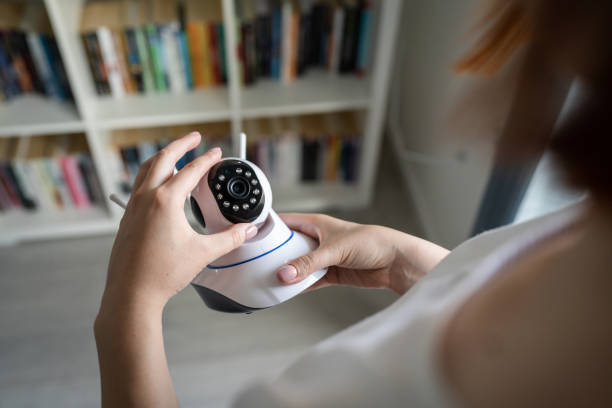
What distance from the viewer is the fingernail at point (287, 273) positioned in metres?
0.79

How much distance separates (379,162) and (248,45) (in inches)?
33.9

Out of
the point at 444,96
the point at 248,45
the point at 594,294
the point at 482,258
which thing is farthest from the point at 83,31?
the point at 594,294

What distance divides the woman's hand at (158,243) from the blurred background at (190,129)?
2.90 ft

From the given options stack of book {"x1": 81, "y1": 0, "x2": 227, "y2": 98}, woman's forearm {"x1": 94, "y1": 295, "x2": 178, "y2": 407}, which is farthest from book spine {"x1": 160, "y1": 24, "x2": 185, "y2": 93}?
woman's forearm {"x1": 94, "y1": 295, "x2": 178, "y2": 407}

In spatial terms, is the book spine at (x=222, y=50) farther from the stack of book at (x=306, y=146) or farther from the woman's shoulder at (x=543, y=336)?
the woman's shoulder at (x=543, y=336)

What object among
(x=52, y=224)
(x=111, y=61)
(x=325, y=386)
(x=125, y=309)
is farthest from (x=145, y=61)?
(x=325, y=386)

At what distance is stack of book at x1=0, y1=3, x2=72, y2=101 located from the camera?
1.53m

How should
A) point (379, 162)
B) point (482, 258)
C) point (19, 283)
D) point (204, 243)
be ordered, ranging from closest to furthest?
1. point (482, 258)
2. point (204, 243)
3. point (19, 283)
4. point (379, 162)

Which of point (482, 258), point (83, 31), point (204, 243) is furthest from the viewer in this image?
point (83, 31)

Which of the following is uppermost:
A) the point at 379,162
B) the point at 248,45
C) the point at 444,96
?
the point at 248,45

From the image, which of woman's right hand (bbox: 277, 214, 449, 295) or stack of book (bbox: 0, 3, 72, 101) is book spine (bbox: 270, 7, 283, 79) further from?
woman's right hand (bbox: 277, 214, 449, 295)

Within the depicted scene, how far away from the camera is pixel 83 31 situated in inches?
59.9

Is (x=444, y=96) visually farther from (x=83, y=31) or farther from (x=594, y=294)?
(x=594, y=294)

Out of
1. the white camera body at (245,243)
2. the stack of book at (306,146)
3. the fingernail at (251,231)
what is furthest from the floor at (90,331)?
the fingernail at (251,231)
